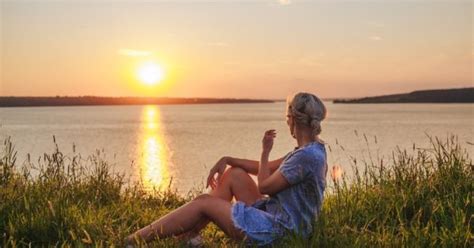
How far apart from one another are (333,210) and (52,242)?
2.69 metres

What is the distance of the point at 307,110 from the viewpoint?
4461mm

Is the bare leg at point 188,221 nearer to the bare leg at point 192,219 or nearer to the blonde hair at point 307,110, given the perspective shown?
the bare leg at point 192,219

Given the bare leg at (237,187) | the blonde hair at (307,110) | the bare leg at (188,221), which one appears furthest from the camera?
the bare leg at (237,187)

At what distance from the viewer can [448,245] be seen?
4555 mm

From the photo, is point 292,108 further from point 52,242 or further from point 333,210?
point 52,242

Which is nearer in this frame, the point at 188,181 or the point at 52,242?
the point at 52,242

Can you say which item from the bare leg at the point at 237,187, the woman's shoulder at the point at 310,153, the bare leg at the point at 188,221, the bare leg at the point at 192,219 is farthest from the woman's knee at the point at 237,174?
the woman's shoulder at the point at 310,153

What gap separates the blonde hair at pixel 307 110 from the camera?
4469mm

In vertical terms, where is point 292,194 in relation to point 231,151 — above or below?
above

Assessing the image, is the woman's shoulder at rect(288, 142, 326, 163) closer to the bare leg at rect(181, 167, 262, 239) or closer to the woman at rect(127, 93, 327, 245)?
the woman at rect(127, 93, 327, 245)

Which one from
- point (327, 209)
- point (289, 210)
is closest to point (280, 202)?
point (289, 210)

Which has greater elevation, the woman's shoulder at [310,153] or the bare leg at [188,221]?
the woman's shoulder at [310,153]

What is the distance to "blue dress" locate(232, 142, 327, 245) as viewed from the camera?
4.61 m

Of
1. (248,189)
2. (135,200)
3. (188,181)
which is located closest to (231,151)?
(188,181)
